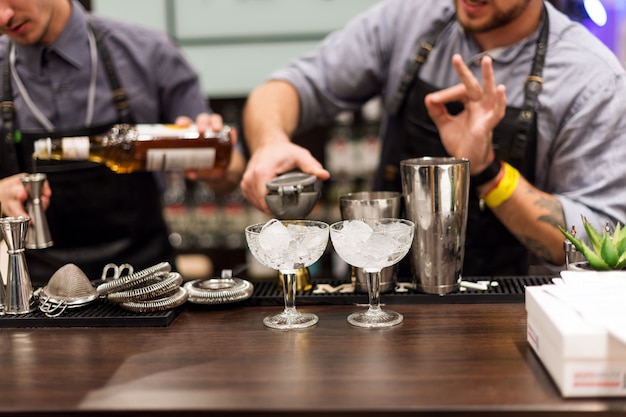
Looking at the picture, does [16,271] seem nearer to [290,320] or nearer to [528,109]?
[290,320]

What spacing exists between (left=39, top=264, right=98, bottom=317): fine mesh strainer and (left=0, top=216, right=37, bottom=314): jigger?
0.13 ft

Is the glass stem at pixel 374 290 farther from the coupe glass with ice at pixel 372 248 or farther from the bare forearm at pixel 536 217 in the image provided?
the bare forearm at pixel 536 217

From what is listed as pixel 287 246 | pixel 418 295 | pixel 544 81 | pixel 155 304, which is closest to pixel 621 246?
pixel 418 295

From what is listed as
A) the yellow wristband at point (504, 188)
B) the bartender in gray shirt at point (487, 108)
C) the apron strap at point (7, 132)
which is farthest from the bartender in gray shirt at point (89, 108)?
the yellow wristband at point (504, 188)

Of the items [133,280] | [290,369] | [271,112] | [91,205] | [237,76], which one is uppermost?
[237,76]

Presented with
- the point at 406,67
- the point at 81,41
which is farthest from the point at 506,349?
the point at 81,41

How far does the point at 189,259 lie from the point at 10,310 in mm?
2364

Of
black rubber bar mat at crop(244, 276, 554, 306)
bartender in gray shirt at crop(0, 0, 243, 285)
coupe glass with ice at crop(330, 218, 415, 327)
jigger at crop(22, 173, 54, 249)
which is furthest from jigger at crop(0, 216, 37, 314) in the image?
bartender in gray shirt at crop(0, 0, 243, 285)

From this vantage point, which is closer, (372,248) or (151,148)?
(372,248)

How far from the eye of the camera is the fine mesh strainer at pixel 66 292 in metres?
1.51

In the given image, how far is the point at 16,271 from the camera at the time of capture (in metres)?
1.49

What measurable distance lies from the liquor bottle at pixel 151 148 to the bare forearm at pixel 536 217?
778 millimetres

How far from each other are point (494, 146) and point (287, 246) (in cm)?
93

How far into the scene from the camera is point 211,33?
326 centimetres
